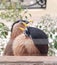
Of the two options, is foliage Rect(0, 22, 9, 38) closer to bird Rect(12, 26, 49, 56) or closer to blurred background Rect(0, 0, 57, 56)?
blurred background Rect(0, 0, 57, 56)

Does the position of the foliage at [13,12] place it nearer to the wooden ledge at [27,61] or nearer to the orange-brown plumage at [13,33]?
the orange-brown plumage at [13,33]

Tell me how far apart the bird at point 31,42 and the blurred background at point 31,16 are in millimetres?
46

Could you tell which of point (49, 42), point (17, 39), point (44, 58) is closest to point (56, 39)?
point (49, 42)

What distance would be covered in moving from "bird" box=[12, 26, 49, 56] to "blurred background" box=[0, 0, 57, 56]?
0.15 ft

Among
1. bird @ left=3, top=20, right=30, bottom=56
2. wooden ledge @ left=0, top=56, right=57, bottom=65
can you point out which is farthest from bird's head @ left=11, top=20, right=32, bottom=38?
wooden ledge @ left=0, top=56, right=57, bottom=65

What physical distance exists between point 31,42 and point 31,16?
210mm

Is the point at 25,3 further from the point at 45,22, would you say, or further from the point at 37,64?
the point at 37,64

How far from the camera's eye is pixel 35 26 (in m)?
1.86

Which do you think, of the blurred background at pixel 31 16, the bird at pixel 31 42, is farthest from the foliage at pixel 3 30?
the bird at pixel 31 42

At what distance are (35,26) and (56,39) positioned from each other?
0.68ft

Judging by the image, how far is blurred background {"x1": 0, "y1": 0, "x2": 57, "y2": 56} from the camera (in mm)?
1833

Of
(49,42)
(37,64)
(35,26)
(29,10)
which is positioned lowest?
(37,64)

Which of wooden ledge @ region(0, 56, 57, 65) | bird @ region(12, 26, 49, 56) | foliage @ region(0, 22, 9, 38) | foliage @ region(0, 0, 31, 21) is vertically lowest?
wooden ledge @ region(0, 56, 57, 65)

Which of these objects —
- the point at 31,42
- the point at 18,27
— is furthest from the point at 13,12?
the point at 31,42
